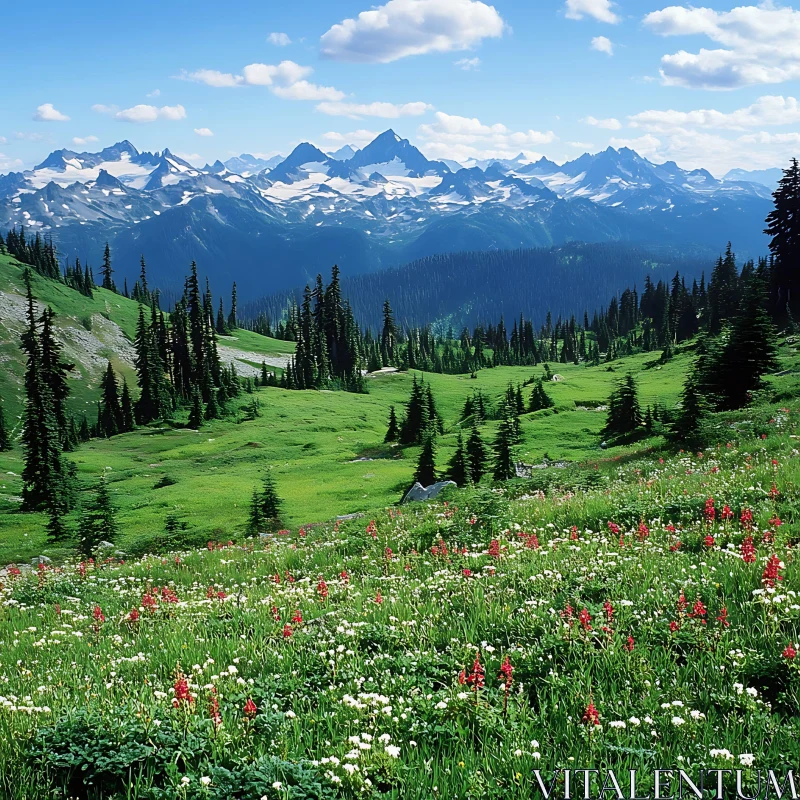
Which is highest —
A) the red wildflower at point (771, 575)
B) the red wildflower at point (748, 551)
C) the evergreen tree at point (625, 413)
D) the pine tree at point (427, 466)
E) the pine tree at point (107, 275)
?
the pine tree at point (107, 275)

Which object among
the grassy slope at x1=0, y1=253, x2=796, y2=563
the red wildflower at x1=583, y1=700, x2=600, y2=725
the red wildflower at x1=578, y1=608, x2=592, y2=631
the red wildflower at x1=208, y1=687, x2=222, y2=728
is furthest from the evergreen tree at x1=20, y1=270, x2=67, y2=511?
the red wildflower at x1=583, y1=700, x2=600, y2=725

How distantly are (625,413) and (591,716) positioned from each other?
42844 mm

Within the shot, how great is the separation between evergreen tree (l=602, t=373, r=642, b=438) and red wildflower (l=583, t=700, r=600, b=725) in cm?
3919

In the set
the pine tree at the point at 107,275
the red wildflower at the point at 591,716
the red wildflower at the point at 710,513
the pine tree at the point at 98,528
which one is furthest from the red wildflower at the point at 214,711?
the pine tree at the point at 107,275

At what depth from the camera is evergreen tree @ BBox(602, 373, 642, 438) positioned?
140 feet

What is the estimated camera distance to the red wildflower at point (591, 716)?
4.74 m

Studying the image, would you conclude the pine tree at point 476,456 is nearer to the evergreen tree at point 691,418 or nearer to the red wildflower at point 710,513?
the evergreen tree at point 691,418

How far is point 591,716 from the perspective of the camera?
476 centimetres

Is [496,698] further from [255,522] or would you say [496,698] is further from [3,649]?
[255,522]

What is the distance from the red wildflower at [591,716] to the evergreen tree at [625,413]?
129ft

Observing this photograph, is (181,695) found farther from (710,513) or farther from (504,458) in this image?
(504,458)

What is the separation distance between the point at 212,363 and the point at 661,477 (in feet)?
331

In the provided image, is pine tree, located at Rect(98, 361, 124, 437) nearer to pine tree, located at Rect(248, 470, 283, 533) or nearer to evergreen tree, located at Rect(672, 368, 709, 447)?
pine tree, located at Rect(248, 470, 283, 533)

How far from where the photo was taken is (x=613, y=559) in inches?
338
